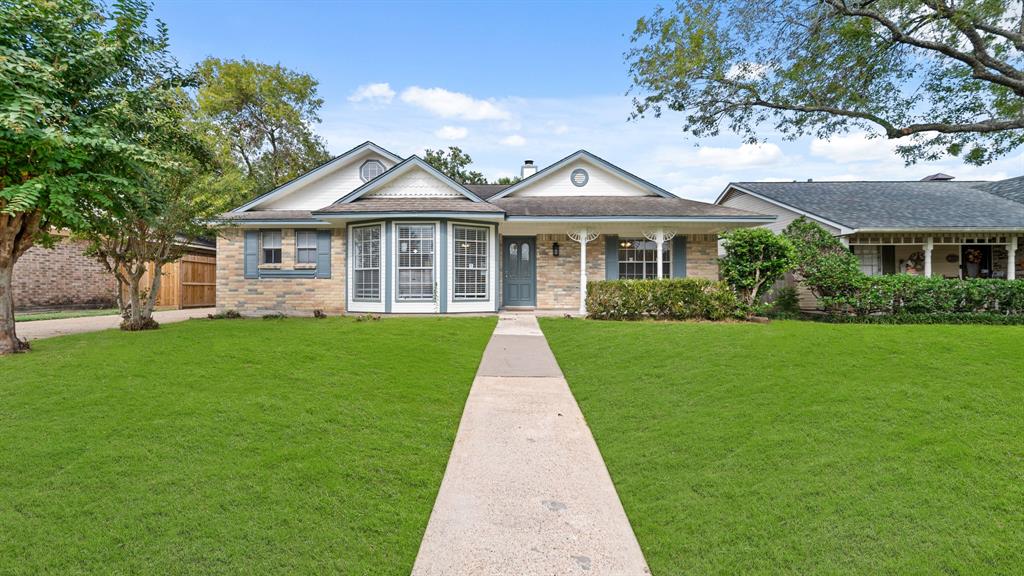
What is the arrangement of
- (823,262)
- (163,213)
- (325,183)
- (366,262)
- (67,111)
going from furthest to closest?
1. (325,183)
2. (366,262)
3. (823,262)
4. (163,213)
5. (67,111)

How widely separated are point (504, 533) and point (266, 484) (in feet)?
5.67

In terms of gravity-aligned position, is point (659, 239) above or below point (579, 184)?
below

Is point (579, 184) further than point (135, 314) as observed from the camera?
Yes

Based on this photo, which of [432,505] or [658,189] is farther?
[658,189]

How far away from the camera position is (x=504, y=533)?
8.95 ft

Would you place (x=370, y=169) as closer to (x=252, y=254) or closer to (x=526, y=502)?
(x=252, y=254)

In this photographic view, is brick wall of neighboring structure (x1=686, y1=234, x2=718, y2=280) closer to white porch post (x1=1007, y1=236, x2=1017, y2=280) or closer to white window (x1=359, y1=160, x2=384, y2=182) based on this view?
white porch post (x1=1007, y1=236, x2=1017, y2=280)

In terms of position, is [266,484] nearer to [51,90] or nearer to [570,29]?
[51,90]

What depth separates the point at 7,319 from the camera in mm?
6676

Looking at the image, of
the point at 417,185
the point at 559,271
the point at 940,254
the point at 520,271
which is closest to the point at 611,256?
the point at 559,271

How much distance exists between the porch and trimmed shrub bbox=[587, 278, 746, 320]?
570cm

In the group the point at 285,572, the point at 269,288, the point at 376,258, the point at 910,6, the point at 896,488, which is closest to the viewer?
the point at 285,572

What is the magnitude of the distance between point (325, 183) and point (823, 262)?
47.3 feet

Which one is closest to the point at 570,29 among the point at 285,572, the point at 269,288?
the point at 269,288
